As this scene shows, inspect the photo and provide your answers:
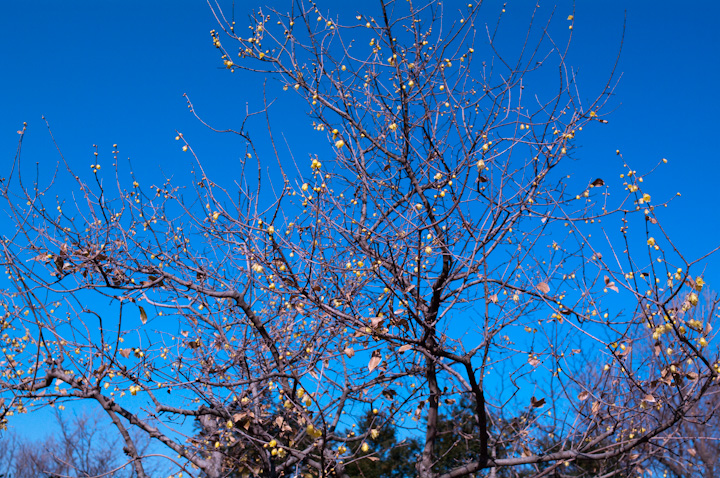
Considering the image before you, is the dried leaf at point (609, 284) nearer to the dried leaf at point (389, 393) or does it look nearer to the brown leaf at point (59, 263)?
the dried leaf at point (389, 393)

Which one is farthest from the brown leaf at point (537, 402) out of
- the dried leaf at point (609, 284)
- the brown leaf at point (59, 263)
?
the brown leaf at point (59, 263)

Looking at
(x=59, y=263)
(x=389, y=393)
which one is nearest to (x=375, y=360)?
(x=389, y=393)

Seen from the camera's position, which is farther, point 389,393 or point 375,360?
point 389,393

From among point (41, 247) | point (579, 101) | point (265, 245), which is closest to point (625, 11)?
point (579, 101)

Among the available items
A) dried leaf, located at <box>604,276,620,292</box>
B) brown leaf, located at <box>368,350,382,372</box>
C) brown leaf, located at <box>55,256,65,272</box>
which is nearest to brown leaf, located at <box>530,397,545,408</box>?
dried leaf, located at <box>604,276,620,292</box>

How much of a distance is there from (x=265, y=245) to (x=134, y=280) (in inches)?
49.8

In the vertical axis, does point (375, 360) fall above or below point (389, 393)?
below

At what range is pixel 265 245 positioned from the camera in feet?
13.2

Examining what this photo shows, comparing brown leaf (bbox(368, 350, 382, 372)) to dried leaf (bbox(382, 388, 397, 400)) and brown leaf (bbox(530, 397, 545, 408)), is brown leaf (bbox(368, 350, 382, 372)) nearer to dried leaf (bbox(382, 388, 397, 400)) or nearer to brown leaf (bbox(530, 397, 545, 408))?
dried leaf (bbox(382, 388, 397, 400))

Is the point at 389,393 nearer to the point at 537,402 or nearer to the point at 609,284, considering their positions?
the point at 537,402

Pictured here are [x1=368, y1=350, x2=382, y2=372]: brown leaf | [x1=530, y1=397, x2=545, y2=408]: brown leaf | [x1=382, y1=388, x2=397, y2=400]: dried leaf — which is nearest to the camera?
[x1=368, y1=350, x2=382, y2=372]: brown leaf

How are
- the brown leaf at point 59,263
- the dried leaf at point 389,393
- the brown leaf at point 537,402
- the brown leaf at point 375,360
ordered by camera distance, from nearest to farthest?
the brown leaf at point 375,360
the brown leaf at point 59,263
the brown leaf at point 537,402
the dried leaf at point 389,393

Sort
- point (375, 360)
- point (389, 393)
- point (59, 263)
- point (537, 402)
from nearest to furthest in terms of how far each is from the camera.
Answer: point (375, 360) < point (59, 263) < point (537, 402) < point (389, 393)

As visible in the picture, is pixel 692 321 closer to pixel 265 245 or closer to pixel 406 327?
pixel 406 327
